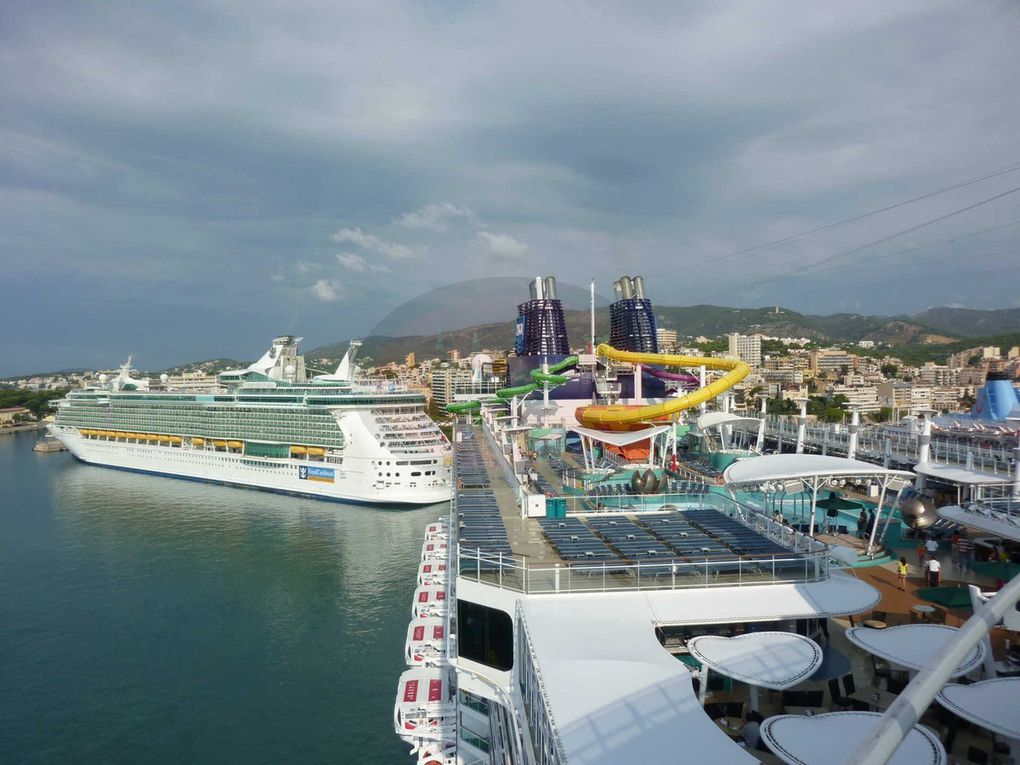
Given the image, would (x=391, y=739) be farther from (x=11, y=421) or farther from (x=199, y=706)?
(x=11, y=421)

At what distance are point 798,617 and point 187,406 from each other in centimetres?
3701

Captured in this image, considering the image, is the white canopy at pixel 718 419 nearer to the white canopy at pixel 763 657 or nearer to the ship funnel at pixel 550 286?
the white canopy at pixel 763 657

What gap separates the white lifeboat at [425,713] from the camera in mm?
10008

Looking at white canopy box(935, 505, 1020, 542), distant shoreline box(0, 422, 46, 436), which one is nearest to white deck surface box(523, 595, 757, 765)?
white canopy box(935, 505, 1020, 542)

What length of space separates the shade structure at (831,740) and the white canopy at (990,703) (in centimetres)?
49

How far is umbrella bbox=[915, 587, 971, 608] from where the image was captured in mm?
8031

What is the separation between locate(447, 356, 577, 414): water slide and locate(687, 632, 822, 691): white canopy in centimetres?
2021

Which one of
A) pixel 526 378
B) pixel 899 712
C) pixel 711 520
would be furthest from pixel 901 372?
pixel 899 712

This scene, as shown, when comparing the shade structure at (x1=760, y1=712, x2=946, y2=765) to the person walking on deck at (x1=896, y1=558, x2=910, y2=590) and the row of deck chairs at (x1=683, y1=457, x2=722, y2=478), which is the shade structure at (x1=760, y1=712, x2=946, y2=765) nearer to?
the person walking on deck at (x1=896, y1=558, x2=910, y2=590)

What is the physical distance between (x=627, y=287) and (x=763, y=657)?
3960cm

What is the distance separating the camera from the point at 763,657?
223 inches

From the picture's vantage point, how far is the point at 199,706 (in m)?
11.9

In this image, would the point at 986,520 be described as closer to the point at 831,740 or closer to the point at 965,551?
the point at 965,551

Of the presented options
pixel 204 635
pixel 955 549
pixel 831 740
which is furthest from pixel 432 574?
pixel 831 740
